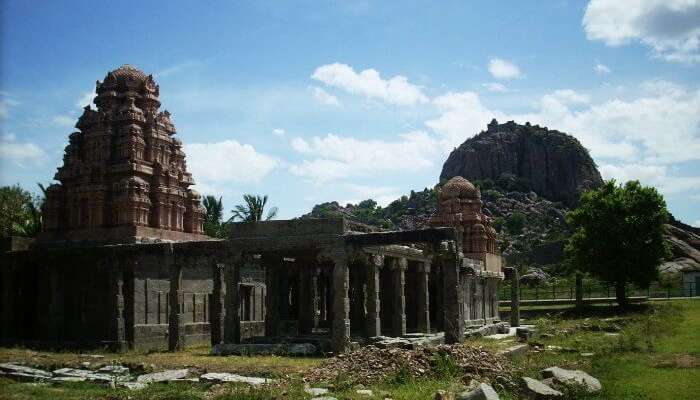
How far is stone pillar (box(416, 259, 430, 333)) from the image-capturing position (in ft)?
97.2

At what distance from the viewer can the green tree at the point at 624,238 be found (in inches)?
1674

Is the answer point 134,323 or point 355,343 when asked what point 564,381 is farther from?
point 134,323

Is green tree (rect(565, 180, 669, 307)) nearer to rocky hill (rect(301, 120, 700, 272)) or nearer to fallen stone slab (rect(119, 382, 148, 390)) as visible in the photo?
fallen stone slab (rect(119, 382, 148, 390))

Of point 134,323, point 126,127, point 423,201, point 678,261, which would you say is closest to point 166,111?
point 126,127

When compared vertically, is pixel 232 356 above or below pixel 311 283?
below

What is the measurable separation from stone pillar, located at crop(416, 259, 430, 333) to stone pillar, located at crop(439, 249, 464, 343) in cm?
787

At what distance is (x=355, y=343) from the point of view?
2309cm

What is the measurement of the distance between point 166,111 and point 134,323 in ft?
42.7

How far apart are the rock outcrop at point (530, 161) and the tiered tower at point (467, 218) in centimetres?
10893

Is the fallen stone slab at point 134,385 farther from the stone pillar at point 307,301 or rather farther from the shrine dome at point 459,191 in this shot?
the shrine dome at point 459,191

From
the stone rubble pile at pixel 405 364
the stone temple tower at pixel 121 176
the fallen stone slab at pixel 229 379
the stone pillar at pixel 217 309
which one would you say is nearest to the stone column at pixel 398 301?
the stone pillar at pixel 217 309

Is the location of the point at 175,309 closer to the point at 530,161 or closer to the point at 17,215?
the point at 17,215

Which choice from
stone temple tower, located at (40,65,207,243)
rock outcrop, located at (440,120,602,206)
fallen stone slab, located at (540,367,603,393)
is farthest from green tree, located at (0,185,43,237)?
rock outcrop, located at (440,120,602,206)

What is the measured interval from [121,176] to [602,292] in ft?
133
